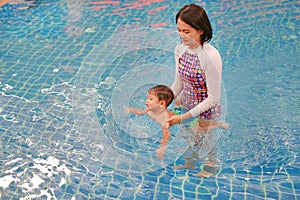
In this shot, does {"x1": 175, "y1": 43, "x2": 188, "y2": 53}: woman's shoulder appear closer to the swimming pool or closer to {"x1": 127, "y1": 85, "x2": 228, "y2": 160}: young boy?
{"x1": 127, "y1": 85, "x2": 228, "y2": 160}: young boy

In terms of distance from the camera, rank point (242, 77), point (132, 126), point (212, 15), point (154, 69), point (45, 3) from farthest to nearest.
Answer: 1. point (45, 3)
2. point (212, 15)
3. point (242, 77)
4. point (154, 69)
5. point (132, 126)

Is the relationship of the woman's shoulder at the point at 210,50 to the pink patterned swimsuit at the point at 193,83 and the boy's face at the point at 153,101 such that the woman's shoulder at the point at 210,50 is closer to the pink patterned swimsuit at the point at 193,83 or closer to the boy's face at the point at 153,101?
the pink patterned swimsuit at the point at 193,83

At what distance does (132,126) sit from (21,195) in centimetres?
88

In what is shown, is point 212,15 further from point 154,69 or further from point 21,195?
point 21,195

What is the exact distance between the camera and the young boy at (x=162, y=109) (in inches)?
106

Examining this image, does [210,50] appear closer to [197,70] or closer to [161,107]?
[197,70]

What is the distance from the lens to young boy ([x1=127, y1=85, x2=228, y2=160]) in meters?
2.70

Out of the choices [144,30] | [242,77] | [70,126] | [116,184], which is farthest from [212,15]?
[116,184]

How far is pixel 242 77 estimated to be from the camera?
3.91 m

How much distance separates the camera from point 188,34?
2.47m

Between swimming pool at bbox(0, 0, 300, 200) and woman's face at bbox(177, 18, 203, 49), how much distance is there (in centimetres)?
44

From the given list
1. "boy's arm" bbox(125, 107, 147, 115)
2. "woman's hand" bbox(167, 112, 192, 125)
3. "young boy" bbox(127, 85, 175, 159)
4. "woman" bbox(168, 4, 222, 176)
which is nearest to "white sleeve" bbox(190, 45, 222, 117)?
"woman" bbox(168, 4, 222, 176)

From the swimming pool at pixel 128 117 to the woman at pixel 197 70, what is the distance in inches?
7.2

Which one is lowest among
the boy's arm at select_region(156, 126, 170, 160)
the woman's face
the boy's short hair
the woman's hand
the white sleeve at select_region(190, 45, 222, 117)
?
the boy's arm at select_region(156, 126, 170, 160)
